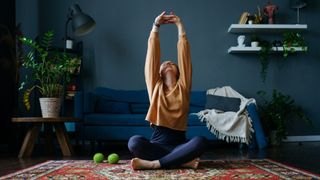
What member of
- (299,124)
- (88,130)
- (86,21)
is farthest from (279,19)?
(88,130)

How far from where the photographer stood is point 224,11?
16.5 feet

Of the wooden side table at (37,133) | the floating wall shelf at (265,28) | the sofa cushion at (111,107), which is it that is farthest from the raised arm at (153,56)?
the floating wall shelf at (265,28)

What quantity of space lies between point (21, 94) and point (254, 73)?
3.10m

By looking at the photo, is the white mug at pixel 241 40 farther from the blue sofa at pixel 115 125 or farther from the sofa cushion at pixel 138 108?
the sofa cushion at pixel 138 108

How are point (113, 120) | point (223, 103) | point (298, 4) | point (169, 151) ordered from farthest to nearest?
point (298, 4) → point (223, 103) → point (113, 120) → point (169, 151)

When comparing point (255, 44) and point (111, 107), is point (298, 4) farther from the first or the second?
point (111, 107)

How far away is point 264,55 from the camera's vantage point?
15.8ft

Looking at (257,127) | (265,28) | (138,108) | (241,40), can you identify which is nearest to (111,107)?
(138,108)

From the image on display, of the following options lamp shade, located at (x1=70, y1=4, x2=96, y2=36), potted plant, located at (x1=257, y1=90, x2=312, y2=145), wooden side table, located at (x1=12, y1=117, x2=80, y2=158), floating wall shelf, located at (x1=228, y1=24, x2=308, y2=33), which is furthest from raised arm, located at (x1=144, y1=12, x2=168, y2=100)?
floating wall shelf, located at (x1=228, y1=24, x2=308, y2=33)

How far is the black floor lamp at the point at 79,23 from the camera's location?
4367mm

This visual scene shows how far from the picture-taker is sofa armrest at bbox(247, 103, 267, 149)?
391 centimetres

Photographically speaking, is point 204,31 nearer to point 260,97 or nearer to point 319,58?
point 260,97

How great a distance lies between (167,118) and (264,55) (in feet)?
9.88

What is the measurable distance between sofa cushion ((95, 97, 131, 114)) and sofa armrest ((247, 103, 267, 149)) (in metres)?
1.48
